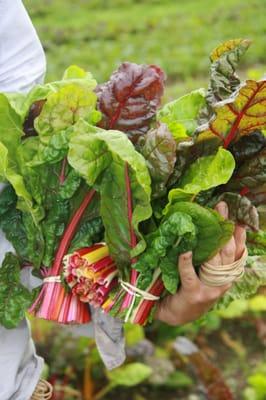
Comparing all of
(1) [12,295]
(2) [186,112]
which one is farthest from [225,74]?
(1) [12,295]

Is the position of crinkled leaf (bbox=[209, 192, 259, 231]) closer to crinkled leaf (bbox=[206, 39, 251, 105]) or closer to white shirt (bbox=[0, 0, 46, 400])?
crinkled leaf (bbox=[206, 39, 251, 105])

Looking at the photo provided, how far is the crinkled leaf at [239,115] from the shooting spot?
157cm

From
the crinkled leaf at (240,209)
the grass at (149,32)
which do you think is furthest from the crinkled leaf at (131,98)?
the grass at (149,32)

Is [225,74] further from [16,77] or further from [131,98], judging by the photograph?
[16,77]

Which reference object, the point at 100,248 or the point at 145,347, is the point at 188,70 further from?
the point at 100,248

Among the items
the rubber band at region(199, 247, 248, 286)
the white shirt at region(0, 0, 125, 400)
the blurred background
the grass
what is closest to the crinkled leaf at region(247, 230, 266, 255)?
the rubber band at region(199, 247, 248, 286)

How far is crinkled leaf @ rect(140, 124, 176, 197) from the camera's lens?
1602mm

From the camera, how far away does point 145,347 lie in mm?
3412

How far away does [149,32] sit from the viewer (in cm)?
1135

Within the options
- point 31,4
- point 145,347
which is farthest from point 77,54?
point 145,347

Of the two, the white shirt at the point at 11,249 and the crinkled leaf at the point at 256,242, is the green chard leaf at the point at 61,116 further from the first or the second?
the crinkled leaf at the point at 256,242

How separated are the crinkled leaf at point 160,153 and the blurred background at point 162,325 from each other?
1.35ft

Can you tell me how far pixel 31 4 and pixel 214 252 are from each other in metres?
12.8

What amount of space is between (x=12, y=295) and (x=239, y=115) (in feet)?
1.93
